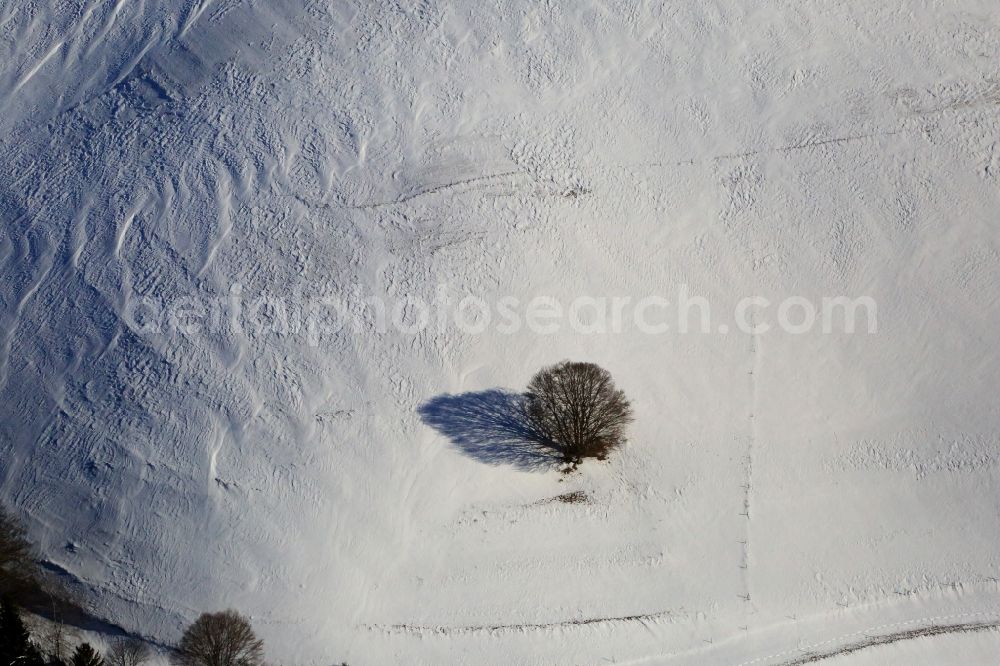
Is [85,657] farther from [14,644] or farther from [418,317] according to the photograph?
[418,317]

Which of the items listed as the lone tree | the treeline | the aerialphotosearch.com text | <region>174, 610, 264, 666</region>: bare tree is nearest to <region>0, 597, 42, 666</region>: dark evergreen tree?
the treeline

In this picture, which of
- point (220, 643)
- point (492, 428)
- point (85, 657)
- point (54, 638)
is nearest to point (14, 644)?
point (85, 657)

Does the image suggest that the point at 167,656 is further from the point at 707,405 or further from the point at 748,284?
the point at 748,284

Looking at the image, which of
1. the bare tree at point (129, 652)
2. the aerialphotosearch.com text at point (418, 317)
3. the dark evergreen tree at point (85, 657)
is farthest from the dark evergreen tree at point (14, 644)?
the aerialphotosearch.com text at point (418, 317)

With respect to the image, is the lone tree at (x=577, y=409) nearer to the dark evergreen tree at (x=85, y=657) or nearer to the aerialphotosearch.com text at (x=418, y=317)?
the aerialphotosearch.com text at (x=418, y=317)

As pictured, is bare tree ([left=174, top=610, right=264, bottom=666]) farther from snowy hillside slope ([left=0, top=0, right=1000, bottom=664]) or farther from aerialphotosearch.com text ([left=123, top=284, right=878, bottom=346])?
aerialphotosearch.com text ([left=123, top=284, right=878, bottom=346])

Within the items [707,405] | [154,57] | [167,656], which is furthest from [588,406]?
[154,57]
